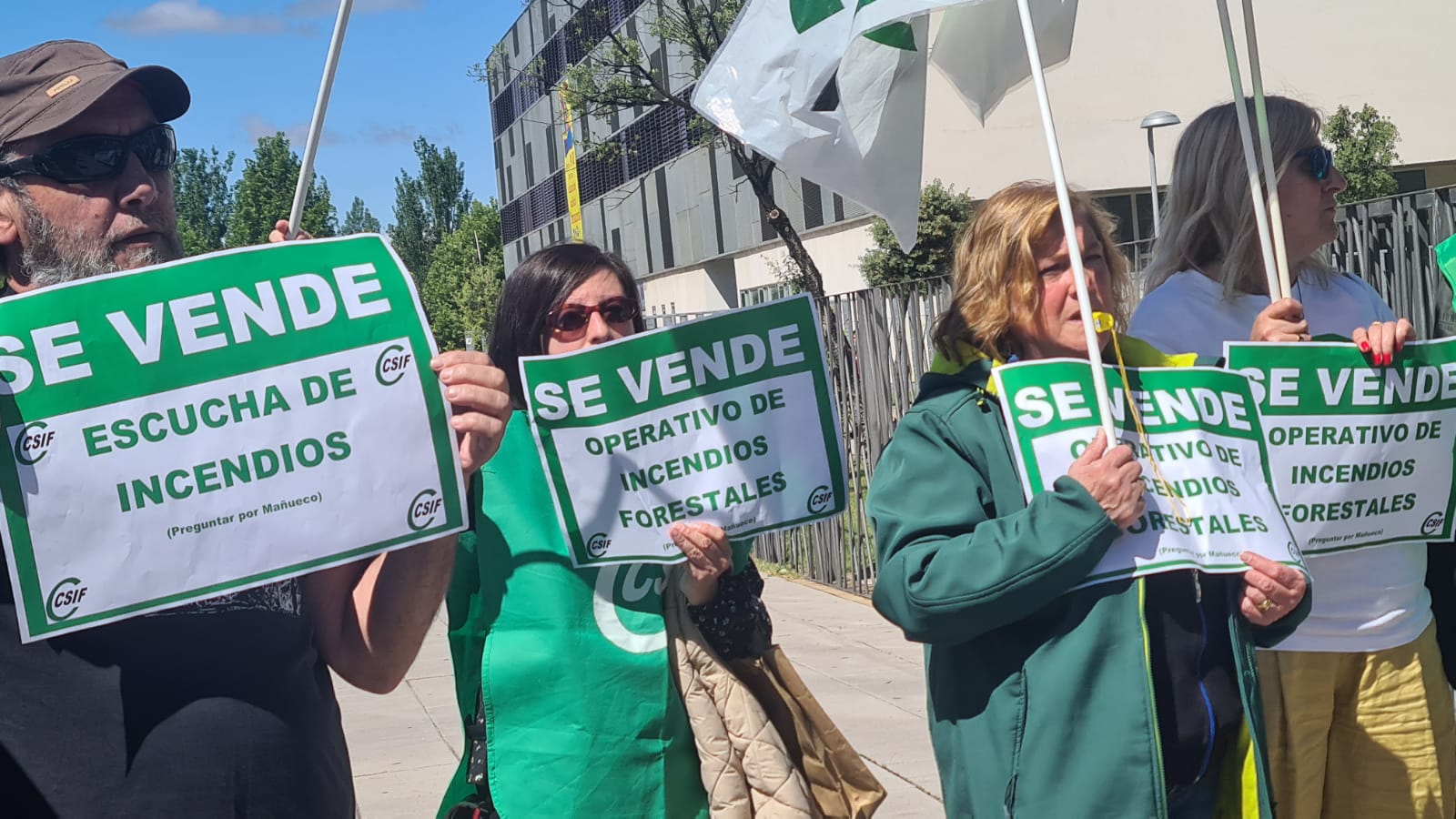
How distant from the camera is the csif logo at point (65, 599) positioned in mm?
1917

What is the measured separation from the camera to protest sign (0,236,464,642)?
6.56 feet

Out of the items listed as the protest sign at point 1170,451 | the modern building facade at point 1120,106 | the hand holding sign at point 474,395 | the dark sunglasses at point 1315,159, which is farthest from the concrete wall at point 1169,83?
the hand holding sign at point 474,395

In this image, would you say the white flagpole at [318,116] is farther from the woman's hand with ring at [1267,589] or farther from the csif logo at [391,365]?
the woman's hand with ring at [1267,589]

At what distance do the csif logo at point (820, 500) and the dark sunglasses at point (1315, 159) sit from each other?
140cm

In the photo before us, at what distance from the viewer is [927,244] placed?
1002 inches

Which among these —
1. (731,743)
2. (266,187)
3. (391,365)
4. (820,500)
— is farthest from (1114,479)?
(266,187)

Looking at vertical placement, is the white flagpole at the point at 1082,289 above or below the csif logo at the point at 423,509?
above

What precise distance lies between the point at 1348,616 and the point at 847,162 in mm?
1450

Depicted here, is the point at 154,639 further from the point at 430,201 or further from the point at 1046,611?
the point at 430,201

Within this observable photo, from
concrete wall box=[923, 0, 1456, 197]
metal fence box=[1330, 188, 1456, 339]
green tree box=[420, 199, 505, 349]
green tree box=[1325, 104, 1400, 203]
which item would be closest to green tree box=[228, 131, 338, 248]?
green tree box=[420, 199, 505, 349]

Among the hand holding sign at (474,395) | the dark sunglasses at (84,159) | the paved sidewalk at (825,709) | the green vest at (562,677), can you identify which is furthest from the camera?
the paved sidewalk at (825,709)

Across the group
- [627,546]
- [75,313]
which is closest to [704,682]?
[627,546]

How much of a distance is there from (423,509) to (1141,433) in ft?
4.44

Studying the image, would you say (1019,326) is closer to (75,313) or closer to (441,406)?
(441,406)
